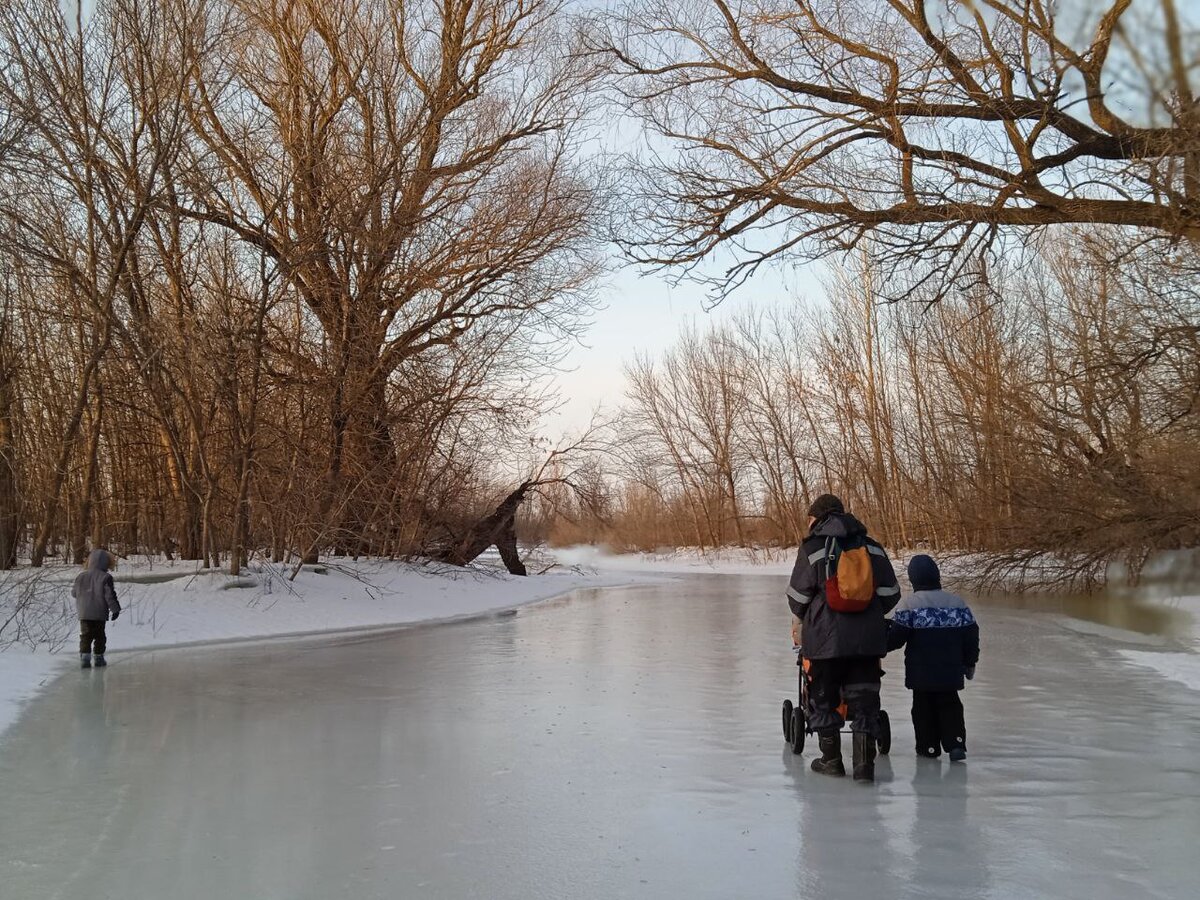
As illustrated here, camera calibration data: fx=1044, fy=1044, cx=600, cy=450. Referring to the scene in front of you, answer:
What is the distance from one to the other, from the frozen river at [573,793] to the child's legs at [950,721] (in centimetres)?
28

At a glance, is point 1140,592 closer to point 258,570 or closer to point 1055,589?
point 1055,589

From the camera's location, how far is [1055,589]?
67.4 feet

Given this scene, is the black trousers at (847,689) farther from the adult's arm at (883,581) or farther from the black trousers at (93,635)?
the black trousers at (93,635)

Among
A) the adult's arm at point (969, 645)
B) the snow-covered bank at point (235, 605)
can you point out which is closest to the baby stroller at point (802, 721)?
the adult's arm at point (969, 645)

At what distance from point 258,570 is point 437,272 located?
855 centimetres

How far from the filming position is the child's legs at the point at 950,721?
6.61 m

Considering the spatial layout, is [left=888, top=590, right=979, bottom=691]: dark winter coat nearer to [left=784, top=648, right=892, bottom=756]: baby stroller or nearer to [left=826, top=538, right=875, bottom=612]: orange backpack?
[left=784, top=648, right=892, bottom=756]: baby stroller

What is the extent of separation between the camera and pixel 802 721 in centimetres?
680

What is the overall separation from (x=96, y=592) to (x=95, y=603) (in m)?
0.13

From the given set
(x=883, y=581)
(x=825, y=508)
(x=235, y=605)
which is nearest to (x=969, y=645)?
(x=883, y=581)

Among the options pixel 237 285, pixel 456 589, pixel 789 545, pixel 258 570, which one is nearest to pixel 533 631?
pixel 258 570

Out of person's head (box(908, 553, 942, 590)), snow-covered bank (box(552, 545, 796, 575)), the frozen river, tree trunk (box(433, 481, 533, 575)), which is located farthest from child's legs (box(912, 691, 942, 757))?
snow-covered bank (box(552, 545, 796, 575))

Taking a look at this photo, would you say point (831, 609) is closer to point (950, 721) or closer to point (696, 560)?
point (950, 721)

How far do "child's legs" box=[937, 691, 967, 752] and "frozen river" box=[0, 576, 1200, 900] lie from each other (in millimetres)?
283
